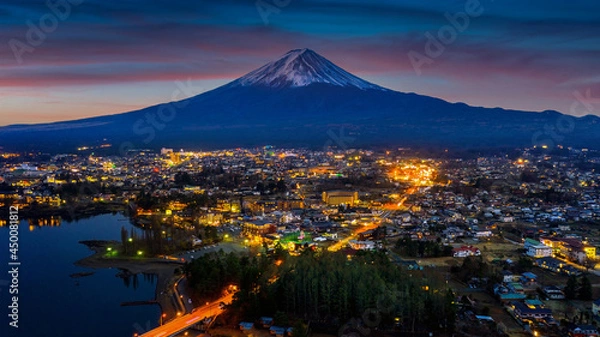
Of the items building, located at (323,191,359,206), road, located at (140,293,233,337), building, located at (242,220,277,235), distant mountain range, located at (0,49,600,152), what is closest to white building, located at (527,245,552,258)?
building, located at (242,220,277,235)

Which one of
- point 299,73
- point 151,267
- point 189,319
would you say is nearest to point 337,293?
point 189,319

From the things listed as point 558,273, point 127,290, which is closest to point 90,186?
point 127,290

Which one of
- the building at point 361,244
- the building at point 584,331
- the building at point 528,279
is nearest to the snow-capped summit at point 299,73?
the building at point 361,244

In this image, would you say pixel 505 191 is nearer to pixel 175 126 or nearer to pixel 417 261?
pixel 417 261

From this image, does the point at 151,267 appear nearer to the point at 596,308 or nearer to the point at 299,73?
the point at 596,308

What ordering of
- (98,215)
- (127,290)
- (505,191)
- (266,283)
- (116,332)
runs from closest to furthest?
1. (116,332)
2. (266,283)
3. (127,290)
4. (98,215)
5. (505,191)

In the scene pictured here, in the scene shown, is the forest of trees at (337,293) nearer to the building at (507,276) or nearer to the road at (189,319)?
the road at (189,319)
